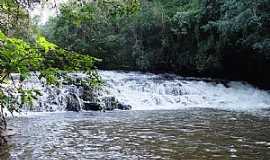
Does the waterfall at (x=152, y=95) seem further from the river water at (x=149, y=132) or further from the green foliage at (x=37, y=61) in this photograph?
the green foliage at (x=37, y=61)

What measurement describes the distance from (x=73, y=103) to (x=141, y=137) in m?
7.72

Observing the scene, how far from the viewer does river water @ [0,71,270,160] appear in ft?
29.6

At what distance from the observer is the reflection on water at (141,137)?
8.95 meters

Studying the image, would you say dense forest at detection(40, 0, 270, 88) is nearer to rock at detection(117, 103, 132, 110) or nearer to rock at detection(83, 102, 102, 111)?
rock at detection(83, 102, 102, 111)

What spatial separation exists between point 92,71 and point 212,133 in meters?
6.59

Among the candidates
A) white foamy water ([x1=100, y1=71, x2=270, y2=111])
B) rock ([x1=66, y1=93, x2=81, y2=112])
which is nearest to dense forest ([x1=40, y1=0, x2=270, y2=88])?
white foamy water ([x1=100, y1=71, x2=270, y2=111])

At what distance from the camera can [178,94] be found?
21328mm

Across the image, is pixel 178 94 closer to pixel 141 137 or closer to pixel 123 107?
pixel 123 107

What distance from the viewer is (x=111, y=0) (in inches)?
253

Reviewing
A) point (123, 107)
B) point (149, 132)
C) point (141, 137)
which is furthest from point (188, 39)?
point (141, 137)

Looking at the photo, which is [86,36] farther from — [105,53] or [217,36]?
[217,36]

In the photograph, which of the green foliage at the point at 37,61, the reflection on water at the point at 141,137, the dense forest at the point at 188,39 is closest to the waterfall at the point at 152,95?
the dense forest at the point at 188,39

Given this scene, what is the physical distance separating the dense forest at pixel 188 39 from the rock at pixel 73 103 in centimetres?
306

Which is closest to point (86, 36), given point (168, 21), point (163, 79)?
point (168, 21)
